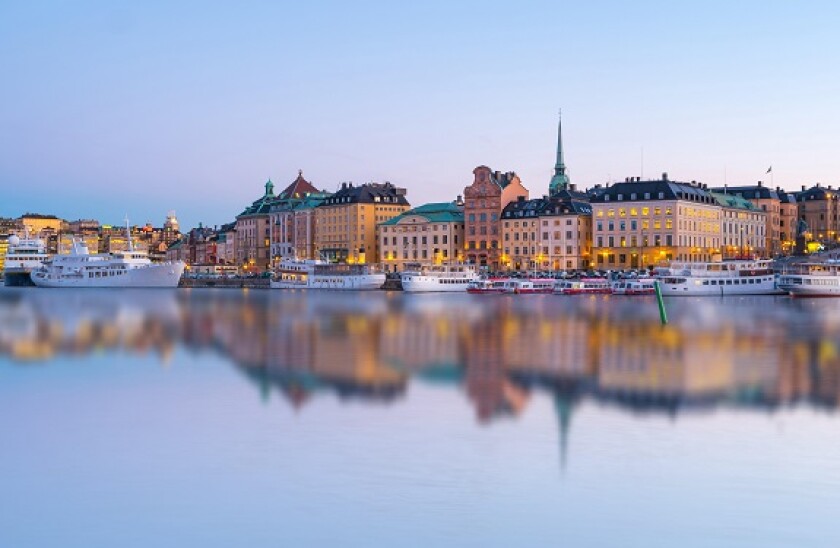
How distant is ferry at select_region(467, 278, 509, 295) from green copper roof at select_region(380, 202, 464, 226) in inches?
1084

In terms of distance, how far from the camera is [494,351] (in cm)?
3275

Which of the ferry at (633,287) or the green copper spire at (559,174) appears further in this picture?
the green copper spire at (559,174)

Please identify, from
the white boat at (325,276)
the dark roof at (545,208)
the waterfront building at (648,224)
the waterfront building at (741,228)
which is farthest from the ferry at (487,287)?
the waterfront building at (741,228)

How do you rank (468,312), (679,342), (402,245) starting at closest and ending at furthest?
1. (679,342)
2. (468,312)
3. (402,245)

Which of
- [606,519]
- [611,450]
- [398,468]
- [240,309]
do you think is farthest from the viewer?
[240,309]

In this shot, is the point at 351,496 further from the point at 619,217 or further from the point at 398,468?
the point at 619,217

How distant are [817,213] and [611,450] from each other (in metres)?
139

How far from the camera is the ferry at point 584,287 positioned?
8606 cm

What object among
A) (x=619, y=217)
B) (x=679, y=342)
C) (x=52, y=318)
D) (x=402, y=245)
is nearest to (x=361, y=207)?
(x=402, y=245)

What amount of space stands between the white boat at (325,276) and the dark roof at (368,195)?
18.3m

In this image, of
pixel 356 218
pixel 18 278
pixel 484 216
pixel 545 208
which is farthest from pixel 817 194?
pixel 18 278

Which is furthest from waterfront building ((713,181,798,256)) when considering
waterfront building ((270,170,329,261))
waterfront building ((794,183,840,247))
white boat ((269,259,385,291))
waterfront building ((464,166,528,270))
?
waterfront building ((270,170,329,261))

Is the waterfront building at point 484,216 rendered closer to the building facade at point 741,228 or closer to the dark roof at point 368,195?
the dark roof at point 368,195

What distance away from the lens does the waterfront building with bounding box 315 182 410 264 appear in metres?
132
